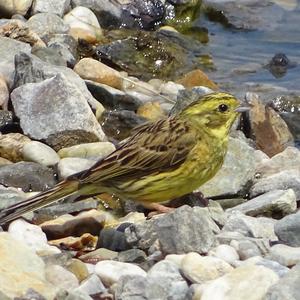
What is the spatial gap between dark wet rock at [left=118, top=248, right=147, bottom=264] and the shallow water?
18.9 ft

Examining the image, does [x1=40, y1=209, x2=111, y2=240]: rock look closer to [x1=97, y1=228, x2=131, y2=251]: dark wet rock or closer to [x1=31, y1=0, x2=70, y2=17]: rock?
[x1=97, y1=228, x2=131, y2=251]: dark wet rock

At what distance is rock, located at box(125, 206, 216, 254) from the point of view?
714 cm

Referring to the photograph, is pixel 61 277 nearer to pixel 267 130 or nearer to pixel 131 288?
pixel 131 288

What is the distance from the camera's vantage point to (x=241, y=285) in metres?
6.36

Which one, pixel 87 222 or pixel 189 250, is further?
pixel 87 222

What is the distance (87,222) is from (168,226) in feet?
3.10

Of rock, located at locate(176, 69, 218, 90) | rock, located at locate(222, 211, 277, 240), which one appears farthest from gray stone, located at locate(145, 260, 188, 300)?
rock, located at locate(176, 69, 218, 90)

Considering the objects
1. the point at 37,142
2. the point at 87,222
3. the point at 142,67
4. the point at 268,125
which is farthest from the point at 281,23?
the point at 87,222

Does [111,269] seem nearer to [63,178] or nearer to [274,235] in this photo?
[274,235]

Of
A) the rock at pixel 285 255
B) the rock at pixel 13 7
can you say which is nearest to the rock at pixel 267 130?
the rock at pixel 13 7

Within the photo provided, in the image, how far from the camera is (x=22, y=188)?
8805 mm

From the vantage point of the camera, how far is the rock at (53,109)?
962 centimetres

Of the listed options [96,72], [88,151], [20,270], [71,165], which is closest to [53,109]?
[88,151]

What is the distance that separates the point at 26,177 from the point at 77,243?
1256mm
